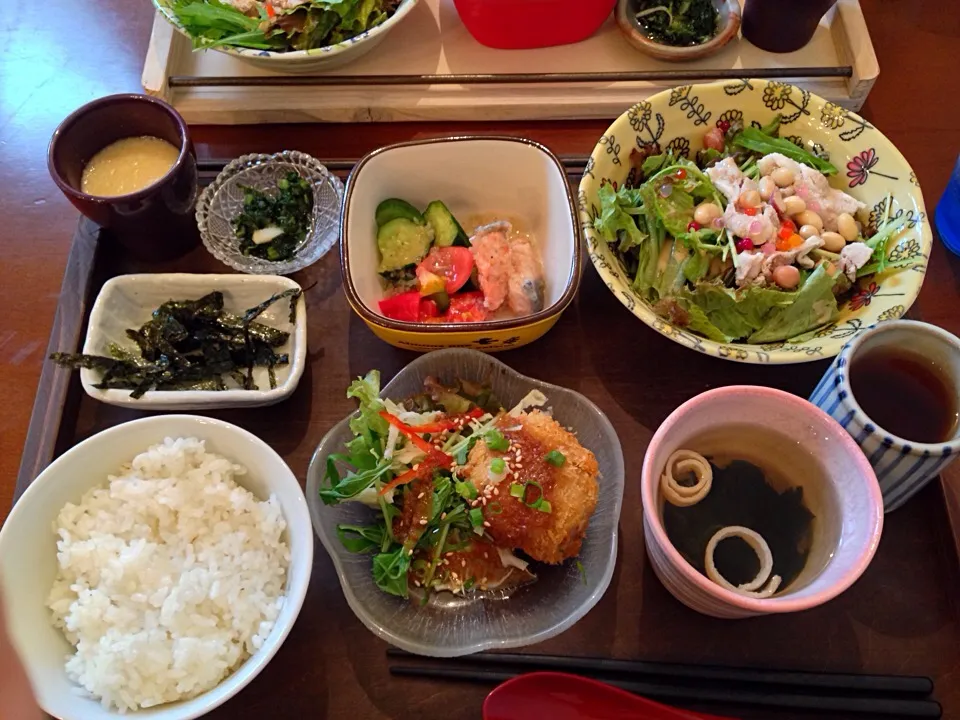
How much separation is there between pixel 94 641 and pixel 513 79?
5.42 ft

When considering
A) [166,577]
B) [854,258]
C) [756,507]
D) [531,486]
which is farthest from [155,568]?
[854,258]

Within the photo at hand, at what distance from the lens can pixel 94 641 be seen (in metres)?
1.24

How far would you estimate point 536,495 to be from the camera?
129 cm

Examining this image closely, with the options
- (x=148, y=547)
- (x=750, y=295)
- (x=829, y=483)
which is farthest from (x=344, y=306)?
(x=829, y=483)

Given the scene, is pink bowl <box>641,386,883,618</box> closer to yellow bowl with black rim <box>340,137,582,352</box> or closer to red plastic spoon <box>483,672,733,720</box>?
red plastic spoon <box>483,672,733,720</box>

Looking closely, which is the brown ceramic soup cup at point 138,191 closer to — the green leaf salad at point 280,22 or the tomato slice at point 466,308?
the green leaf salad at point 280,22

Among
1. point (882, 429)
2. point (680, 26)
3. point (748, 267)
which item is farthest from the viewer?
point (680, 26)

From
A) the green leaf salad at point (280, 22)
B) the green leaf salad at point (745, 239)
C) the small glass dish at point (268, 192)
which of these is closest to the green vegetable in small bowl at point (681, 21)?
the green leaf salad at point (745, 239)

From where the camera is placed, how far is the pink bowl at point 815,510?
3.65 ft

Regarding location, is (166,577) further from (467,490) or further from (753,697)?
(753,697)

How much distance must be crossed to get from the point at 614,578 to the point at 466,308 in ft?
2.29

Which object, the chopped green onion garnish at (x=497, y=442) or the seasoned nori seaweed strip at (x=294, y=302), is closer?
the chopped green onion garnish at (x=497, y=442)

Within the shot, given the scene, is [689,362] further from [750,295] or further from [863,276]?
[863,276]

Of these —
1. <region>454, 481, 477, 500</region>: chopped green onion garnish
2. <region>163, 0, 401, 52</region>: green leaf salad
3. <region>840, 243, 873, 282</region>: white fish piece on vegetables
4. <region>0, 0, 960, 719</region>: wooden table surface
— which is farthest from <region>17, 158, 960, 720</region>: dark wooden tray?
<region>163, 0, 401, 52</region>: green leaf salad
